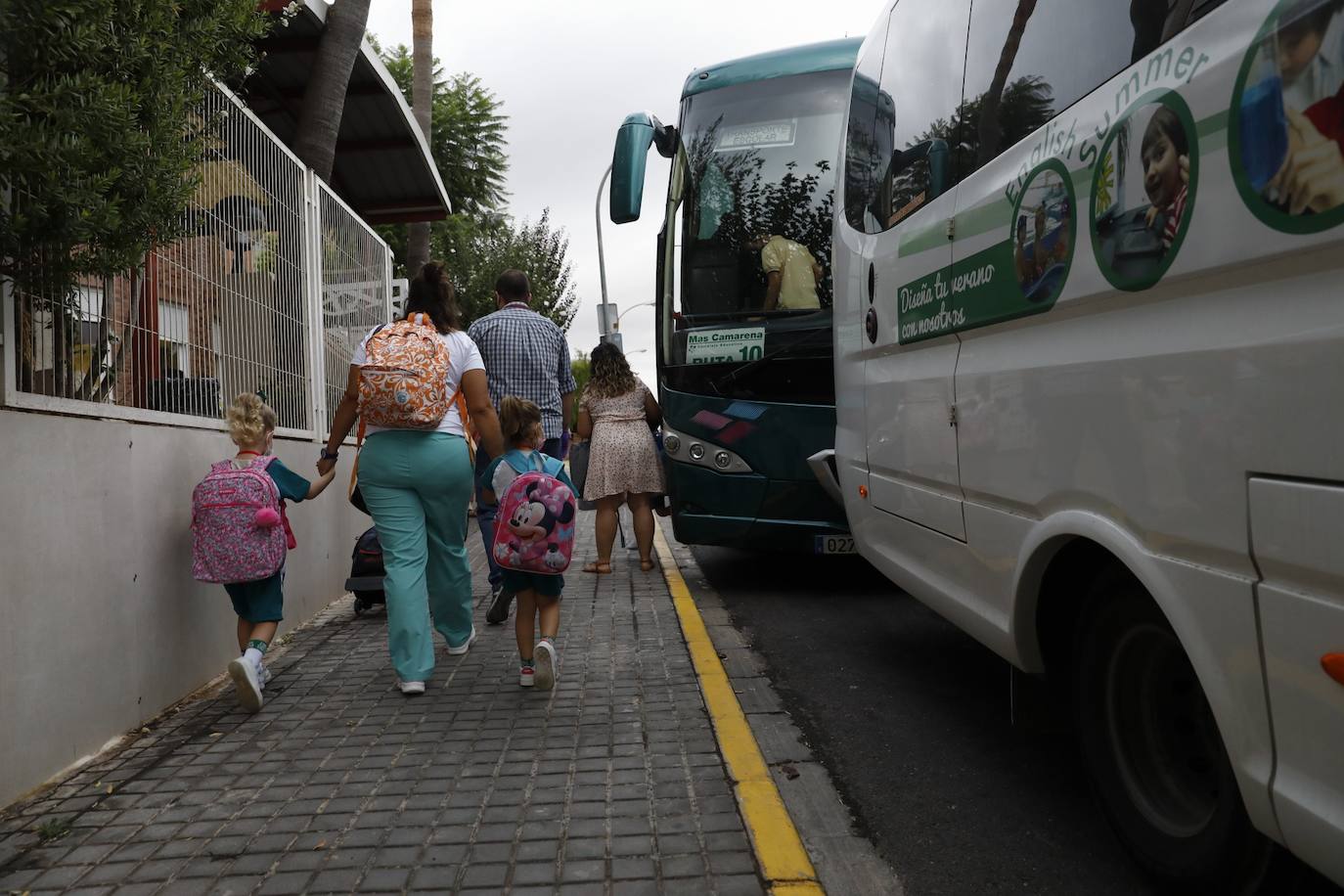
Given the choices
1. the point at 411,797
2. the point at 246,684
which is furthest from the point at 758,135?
the point at 411,797

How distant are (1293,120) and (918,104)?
261 centimetres

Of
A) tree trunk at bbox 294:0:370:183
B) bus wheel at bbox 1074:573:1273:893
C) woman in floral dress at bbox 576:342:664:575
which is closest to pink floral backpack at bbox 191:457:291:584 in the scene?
bus wheel at bbox 1074:573:1273:893

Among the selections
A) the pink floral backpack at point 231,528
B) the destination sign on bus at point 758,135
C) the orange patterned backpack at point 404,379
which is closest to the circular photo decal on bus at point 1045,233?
the orange patterned backpack at point 404,379

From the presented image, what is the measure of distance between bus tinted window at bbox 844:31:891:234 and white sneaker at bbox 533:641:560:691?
2.26 m

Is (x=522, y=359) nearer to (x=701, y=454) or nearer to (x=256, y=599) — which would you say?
(x=701, y=454)

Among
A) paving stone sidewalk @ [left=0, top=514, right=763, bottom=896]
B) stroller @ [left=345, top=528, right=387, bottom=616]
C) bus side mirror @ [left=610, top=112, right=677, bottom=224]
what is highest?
bus side mirror @ [left=610, top=112, right=677, bottom=224]

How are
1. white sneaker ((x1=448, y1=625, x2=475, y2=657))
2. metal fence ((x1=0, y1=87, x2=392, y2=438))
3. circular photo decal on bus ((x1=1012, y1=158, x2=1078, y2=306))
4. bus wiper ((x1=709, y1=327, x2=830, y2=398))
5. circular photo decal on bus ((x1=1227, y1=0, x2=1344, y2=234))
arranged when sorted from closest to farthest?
circular photo decal on bus ((x1=1227, y1=0, x2=1344, y2=234)) < circular photo decal on bus ((x1=1012, y1=158, x2=1078, y2=306)) < metal fence ((x1=0, y1=87, x2=392, y2=438)) < white sneaker ((x1=448, y1=625, x2=475, y2=657)) < bus wiper ((x1=709, y1=327, x2=830, y2=398))

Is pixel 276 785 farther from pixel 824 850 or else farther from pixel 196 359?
pixel 196 359

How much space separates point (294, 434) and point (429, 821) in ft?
14.8

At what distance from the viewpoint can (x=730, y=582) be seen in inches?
338

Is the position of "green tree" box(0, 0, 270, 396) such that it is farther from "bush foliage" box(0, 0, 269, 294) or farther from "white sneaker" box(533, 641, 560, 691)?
"white sneaker" box(533, 641, 560, 691)

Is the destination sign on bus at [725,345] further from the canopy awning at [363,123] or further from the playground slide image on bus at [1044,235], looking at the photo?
the playground slide image on bus at [1044,235]

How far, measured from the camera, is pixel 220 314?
610cm

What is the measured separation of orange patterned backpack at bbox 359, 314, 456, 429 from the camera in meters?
5.16
